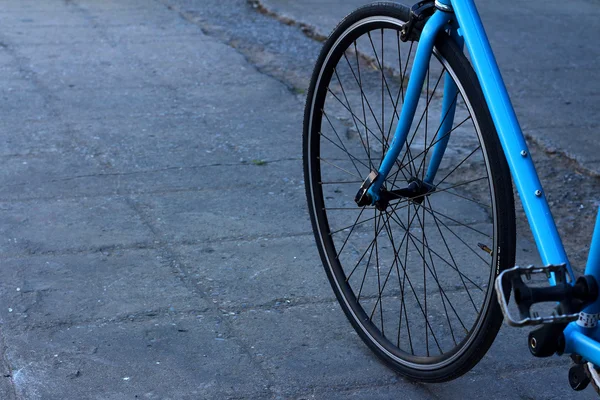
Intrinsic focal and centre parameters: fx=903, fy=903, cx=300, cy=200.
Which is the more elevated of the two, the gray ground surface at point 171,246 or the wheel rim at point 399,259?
the wheel rim at point 399,259

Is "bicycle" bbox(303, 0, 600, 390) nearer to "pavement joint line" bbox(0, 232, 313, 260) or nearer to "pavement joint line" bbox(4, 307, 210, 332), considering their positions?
"pavement joint line" bbox(0, 232, 313, 260)

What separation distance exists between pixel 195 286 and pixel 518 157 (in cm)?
152

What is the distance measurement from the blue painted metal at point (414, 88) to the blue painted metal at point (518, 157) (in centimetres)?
14

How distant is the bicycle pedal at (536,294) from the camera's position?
1.88m

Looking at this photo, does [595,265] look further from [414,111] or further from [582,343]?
[414,111]

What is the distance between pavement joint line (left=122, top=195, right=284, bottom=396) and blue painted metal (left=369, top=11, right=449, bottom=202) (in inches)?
24.3

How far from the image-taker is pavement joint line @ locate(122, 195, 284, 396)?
270 cm

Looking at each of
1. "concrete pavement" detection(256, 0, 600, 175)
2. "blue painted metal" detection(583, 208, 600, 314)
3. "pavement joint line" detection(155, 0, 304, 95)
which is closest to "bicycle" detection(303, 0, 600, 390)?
"blue painted metal" detection(583, 208, 600, 314)

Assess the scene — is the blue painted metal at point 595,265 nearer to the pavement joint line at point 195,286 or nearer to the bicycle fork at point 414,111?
the bicycle fork at point 414,111

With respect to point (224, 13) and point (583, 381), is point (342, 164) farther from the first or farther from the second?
point (224, 13)

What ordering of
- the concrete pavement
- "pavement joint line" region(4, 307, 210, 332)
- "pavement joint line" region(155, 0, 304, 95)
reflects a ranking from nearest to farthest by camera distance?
"pavement joint line" region(4, 307, 210, 332) < the concrete pavement < "pavement joint line" region(155, 0, 304, 95)

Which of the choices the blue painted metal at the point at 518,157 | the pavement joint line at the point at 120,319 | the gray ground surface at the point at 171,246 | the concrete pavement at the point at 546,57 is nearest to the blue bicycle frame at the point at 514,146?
the blue painted metal at the point at 518,157

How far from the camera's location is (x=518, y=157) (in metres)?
2.03

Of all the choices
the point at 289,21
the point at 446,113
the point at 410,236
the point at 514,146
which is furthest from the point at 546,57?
the point at 514,146
